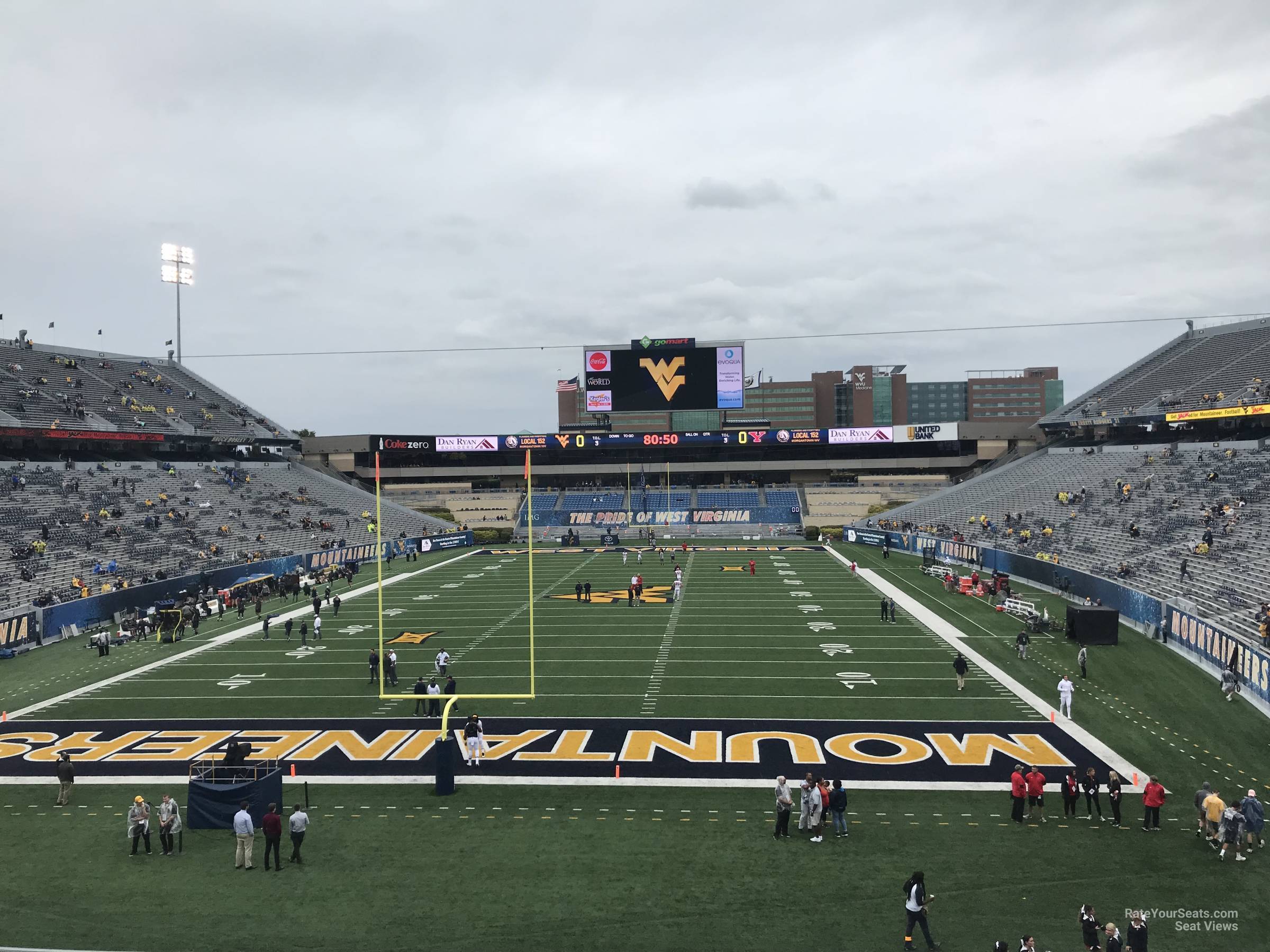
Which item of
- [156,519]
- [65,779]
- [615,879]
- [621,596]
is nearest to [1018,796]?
[615,879]

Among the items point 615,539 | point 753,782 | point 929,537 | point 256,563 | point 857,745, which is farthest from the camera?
point 615,539

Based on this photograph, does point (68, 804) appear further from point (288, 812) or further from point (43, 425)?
point (43, 425)

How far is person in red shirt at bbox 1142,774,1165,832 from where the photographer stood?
1274cm

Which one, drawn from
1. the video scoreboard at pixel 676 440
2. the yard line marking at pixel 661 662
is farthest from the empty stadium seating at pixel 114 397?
the yard line marking at pixel 661 662

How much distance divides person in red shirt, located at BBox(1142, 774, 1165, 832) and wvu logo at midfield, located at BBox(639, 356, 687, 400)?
179 ft

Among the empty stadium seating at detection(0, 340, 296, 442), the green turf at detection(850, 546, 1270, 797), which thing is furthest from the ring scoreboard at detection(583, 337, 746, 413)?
the green turf at detection(850, 546, 1270, 797)

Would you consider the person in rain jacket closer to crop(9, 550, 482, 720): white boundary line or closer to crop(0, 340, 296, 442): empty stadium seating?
crop(9, 550, 482, 720): white boundary line

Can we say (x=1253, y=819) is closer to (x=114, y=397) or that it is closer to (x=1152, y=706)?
(x=1152, y=706)

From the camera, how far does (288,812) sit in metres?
13.8

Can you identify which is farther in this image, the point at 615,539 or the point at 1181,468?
the point at 615,539

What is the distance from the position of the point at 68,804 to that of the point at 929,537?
45.9 meters

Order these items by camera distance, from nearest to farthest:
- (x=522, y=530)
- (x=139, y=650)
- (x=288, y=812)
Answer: (x=288, y=812), (x=139, y=650), (x=522, y=530)

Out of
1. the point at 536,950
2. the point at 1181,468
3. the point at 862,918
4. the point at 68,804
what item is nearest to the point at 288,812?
the point at 68,804

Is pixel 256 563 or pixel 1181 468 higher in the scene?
pixel 1181 468
